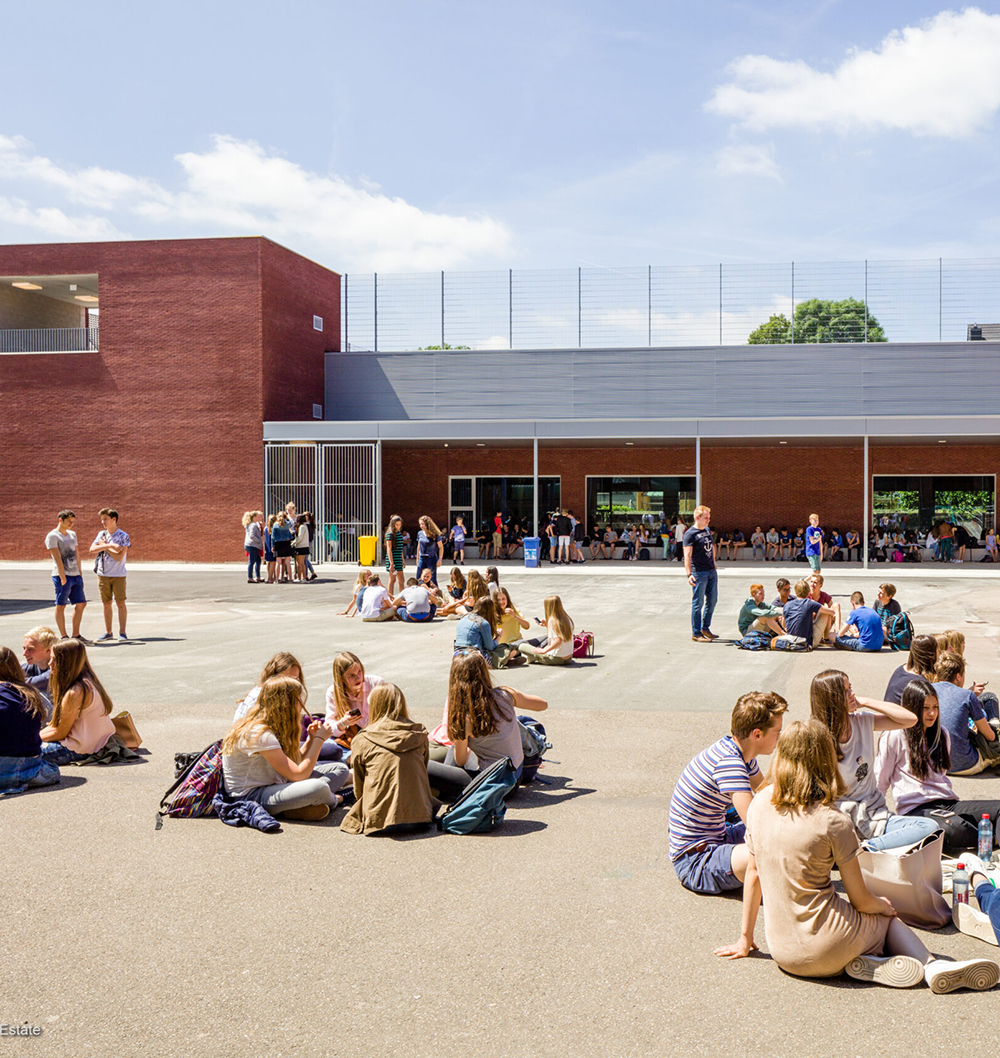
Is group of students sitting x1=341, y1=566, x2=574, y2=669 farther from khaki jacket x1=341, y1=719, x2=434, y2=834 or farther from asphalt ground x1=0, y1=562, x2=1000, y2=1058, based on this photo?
khaki jacket x1=341, y1=719, x2=434, y2=834

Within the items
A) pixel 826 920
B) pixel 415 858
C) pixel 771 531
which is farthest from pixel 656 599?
pixel 826 920

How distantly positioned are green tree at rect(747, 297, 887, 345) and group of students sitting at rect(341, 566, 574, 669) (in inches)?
1905

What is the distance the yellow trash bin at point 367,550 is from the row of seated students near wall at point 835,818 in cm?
2242

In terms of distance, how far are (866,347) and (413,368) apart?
46.9ft

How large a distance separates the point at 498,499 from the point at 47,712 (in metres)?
27.3

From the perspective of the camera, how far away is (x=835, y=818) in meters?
4.08

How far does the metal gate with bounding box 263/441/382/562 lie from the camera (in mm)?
29969

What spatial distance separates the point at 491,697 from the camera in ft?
21.6

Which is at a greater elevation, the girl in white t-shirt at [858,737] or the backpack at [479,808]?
the girl in white t-shirt at [858,737]

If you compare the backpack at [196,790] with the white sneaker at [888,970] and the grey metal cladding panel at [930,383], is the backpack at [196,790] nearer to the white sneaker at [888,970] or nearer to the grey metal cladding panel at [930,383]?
the white sneaker at [888,970]

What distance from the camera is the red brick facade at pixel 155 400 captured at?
3064 cm

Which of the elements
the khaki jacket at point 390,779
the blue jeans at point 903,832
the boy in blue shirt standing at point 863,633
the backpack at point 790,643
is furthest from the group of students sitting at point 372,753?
the boy in blue shirt standing at point 863,633

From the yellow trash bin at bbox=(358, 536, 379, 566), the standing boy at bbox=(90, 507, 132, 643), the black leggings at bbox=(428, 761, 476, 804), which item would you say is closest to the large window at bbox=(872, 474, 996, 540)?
the yellow trash bin at bbox=(358, 536, 379, 566)

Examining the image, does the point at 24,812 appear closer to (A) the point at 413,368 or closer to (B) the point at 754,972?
(B) the point at 754,972
